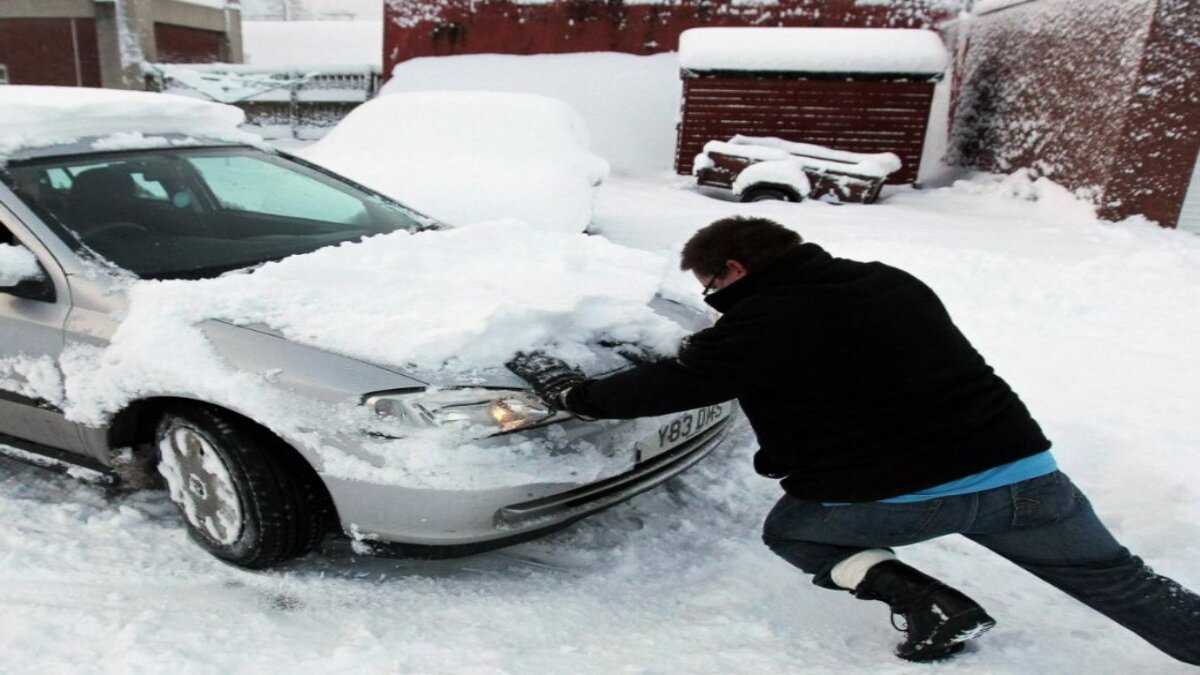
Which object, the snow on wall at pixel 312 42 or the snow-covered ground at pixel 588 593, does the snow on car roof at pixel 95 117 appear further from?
the snow on wall at pixel 312 42

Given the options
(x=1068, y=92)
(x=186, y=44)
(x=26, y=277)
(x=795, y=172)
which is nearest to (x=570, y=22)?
(x=795, y=172)

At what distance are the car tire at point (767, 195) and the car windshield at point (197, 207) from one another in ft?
22.6

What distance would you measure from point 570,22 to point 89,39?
11568mm

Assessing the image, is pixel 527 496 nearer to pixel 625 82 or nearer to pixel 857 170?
pixel 857 170

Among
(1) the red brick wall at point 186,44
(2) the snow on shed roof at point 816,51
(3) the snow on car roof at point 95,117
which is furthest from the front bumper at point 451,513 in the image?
(1) the red brick wall at point 186,44

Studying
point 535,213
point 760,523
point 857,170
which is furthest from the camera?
point 857,170

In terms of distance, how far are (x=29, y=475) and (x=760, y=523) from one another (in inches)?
113

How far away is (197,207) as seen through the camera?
3412mm

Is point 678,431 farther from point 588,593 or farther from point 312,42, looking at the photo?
point 312,42

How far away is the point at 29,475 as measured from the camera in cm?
317

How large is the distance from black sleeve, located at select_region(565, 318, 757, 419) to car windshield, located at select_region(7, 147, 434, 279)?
5.06ft

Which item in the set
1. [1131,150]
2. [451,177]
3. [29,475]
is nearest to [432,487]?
[29,475]

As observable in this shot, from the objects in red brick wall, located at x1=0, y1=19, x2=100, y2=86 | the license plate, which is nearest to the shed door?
the license plate

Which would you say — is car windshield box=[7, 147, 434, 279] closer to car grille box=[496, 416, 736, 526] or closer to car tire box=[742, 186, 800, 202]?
car grille box=[496, 416, 736, 526]
